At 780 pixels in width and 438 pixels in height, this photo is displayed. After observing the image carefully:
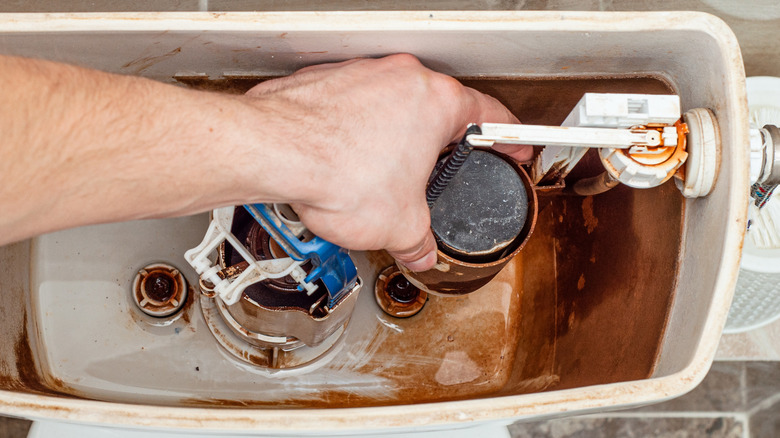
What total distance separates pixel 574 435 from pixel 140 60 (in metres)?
1.06

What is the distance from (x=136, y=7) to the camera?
1.16 meters

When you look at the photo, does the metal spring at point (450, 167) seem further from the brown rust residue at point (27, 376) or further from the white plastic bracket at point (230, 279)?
the brown rust residue at point (27, 376)

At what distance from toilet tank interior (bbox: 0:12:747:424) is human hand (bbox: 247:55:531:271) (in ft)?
0.20

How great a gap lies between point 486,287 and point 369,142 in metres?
0.44

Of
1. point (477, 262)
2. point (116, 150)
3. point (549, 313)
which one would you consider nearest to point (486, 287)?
point (549, 313)

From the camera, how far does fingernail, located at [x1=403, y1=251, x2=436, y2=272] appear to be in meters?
0.70

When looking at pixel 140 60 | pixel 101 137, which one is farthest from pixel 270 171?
pixel 140 60

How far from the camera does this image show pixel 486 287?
959mm

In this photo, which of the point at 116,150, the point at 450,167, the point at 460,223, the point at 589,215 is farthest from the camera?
the point at 589,215

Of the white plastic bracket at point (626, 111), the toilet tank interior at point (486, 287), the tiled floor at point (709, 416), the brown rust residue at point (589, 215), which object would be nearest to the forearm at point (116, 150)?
the toilet tank interior at point (486, 287)

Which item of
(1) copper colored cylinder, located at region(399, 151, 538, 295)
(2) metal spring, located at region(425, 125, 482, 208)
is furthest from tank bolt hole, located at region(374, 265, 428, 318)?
(2) metal spring, located at region(425, 125, 482, 208)

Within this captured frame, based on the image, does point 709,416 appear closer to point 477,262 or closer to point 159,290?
point 477,262

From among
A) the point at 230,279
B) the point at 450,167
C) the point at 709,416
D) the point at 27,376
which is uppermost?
the point at 450,167

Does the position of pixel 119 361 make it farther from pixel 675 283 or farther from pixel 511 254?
pixel 675 283
